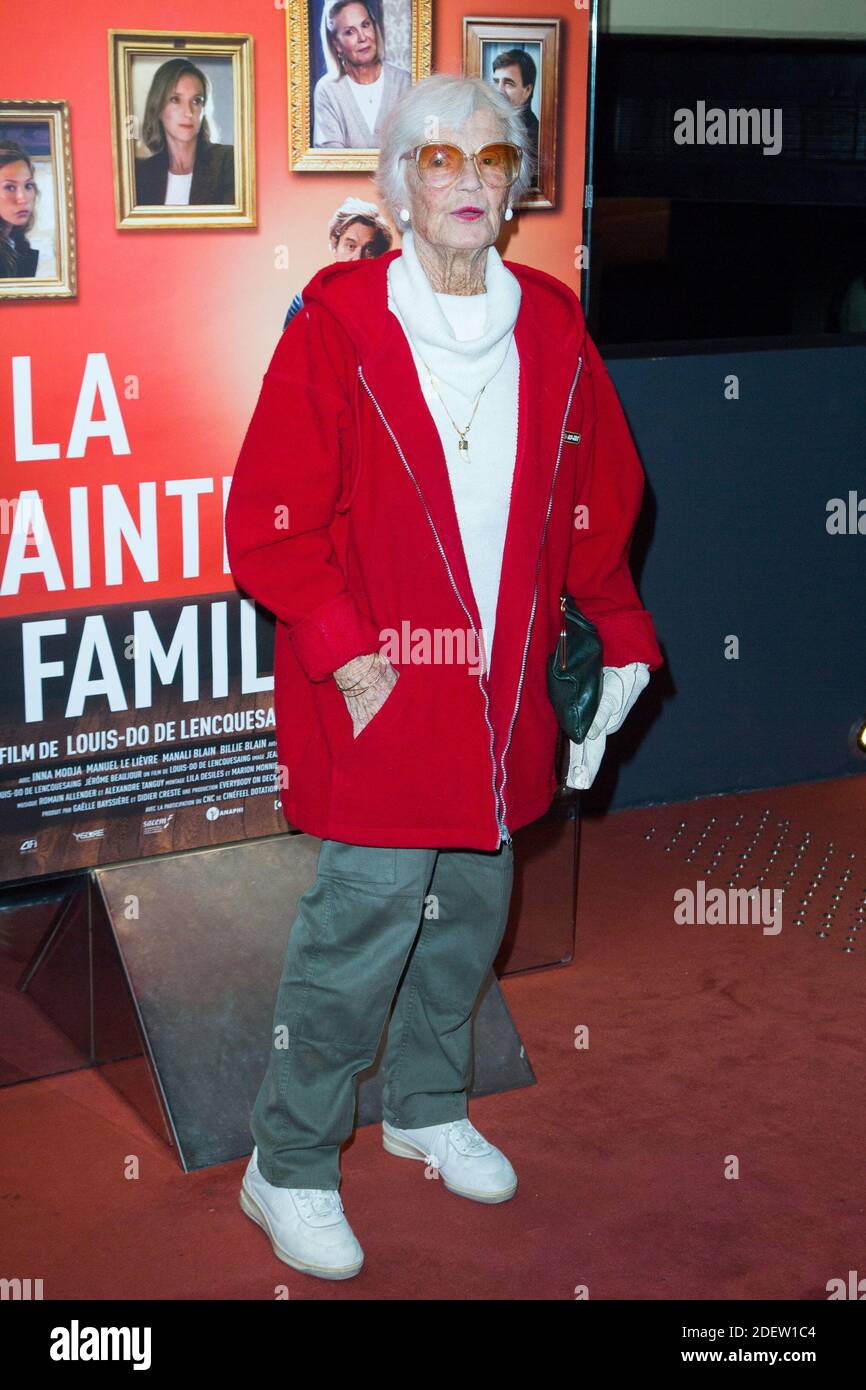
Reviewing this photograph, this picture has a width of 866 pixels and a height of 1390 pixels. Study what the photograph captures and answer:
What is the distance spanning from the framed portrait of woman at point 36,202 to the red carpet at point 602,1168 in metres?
1.42

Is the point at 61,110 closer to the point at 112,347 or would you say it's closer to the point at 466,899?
the point at 112,347

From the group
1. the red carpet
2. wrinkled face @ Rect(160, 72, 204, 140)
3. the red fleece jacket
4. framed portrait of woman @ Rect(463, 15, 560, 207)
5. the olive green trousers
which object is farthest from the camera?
framed portrait of woman @ Rect(463, 15, 560, 207)

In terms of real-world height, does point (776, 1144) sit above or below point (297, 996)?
below

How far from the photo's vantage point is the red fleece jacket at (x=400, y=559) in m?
2.17

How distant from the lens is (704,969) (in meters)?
3.42

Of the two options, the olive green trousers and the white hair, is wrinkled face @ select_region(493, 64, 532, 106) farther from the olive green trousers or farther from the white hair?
the olive green trousers

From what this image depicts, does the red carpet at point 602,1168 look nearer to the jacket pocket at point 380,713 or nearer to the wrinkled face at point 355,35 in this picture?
the jacket pocket at point 380,713

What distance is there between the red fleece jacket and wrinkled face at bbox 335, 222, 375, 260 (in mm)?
371

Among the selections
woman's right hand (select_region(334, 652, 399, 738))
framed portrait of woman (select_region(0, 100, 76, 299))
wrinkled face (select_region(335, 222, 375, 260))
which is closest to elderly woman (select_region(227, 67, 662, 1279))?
woman's right hand (select_region(334, 652, 399, 738))

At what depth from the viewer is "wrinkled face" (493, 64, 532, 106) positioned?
2801 millimetres

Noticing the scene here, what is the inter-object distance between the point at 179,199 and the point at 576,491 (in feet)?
2.62

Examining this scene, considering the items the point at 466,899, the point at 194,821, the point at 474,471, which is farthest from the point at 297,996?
the point at 474,471

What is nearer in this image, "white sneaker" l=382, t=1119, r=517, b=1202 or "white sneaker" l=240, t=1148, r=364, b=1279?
"white sneaker" l=240, t=1148, r=364, b=1279

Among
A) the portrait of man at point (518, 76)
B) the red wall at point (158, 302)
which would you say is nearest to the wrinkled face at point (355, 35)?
the red wall at point (158, 302)
